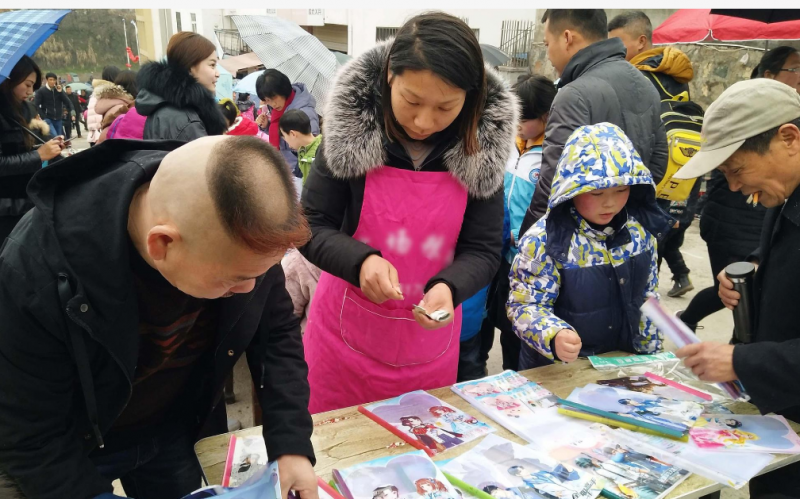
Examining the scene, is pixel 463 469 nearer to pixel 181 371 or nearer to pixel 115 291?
pixel 181 371

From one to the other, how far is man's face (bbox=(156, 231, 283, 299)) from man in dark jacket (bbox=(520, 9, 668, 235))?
1.70 metres

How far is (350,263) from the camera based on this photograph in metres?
1.52

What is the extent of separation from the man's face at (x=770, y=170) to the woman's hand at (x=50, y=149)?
3.55 metres

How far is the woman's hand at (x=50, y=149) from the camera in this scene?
337cm

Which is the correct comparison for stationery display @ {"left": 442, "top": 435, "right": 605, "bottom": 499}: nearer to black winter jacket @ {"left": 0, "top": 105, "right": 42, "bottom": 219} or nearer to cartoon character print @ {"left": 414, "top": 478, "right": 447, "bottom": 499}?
cartoon character print @ {"left": 414, "top": 478, "right": 447, "bottom": 499}

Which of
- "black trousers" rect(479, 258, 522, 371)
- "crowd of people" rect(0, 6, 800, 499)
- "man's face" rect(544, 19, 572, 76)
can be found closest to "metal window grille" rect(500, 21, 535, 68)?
"man's face" rect(544, 19, 572, 76)

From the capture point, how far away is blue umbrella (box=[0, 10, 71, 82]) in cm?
312

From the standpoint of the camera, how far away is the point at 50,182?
0.98 meters

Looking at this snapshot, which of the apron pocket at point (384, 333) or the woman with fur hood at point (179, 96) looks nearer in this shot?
the apron pocket at point (384, 333)

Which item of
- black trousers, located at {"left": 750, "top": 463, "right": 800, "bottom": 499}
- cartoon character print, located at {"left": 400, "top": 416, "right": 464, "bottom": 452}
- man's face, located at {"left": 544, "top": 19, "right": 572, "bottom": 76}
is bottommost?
black trousers, located at {"left": 750, "top": 463, "right": 800, "bottom": 499}

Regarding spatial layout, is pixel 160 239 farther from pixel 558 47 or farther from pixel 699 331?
pixel 699 331

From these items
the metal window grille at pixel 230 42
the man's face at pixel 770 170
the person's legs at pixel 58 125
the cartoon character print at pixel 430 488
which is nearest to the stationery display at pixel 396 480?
the cartoon character print at pixel 430 488

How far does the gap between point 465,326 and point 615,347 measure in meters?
0.66

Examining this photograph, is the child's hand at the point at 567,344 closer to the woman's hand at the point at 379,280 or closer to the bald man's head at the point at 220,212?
the woman's hand at the point at 379,280
